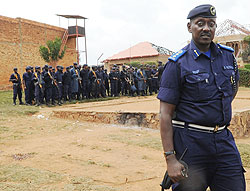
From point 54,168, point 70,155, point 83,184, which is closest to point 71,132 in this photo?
point 70,155

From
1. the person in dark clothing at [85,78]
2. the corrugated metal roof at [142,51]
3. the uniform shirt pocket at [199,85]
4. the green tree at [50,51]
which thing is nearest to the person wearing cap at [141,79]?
the person in dark clothing at [85,78]

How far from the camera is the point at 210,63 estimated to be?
1.80 meters

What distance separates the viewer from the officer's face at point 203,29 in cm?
180

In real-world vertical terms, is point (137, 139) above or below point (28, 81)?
below

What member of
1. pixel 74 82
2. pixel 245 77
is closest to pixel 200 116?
pixel 74 82

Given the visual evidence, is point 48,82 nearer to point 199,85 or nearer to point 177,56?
point 177,56

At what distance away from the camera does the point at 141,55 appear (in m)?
29.0

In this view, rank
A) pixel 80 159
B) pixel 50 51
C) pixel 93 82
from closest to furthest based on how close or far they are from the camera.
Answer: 1. pixel 80 159
2. pixel 93 82
3. pixel 50 51

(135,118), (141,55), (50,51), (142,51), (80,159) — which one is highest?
(142,51)

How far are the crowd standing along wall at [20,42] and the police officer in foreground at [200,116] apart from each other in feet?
64.6

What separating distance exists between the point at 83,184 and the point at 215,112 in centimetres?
194

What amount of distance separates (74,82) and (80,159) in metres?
8.76

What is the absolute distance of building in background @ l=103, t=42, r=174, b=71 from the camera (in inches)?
1115

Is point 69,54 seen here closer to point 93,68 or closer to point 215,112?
point 93,68
